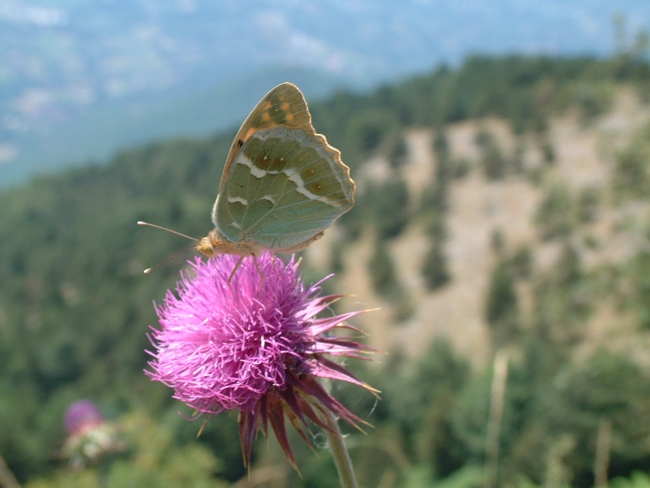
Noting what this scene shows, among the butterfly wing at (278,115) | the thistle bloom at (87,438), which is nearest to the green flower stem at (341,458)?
the butterfly wing at (278,115)

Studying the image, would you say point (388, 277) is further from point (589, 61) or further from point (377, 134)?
point (589, 61)

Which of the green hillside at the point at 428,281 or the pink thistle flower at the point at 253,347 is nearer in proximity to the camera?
the pink thistle flower at the point at 253,347

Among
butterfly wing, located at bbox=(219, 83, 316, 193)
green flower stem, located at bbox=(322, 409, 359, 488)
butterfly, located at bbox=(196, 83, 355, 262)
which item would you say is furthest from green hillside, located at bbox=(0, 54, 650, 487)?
butterfly wing, located at bbox=(219, 83, 316, 193)

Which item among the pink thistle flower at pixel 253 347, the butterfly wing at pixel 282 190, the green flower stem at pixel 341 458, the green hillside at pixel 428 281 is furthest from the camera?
the green hillside at pixel 428 281

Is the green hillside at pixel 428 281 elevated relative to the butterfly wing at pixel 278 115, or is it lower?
lower

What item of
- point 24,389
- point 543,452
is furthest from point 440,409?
point 24,389

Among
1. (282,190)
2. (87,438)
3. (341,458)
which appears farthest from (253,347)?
(87,438)

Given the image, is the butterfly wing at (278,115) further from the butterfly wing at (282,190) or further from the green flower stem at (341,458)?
the green flower stem at (341,458)
